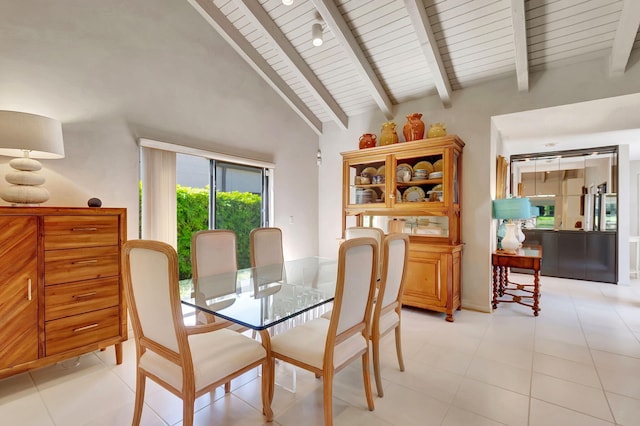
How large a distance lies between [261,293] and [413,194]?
2.42 meters

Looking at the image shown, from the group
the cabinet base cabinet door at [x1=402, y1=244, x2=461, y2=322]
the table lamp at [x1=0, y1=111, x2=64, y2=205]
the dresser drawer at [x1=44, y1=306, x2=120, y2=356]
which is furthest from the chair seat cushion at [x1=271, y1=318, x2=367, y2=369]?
the table lamp at [x1=0, y1=111, x2=64, y2=205]

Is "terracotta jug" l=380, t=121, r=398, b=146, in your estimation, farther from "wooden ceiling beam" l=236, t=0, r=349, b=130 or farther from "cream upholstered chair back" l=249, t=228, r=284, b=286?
"cream upholstered chair back" l=249, t=228, r=284, b=286

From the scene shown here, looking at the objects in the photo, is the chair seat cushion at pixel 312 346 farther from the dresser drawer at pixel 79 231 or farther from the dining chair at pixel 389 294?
the dresser drawer at pixel 79 231

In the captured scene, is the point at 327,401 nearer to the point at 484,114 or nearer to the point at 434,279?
the point at 434,279

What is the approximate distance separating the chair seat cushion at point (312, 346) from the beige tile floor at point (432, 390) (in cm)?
39

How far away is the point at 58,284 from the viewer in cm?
207

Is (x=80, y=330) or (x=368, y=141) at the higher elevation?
(x=368, y=141)

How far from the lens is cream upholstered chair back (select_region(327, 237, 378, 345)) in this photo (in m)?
1.49

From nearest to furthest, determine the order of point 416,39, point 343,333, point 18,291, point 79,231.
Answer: point 343,333, point 18,291, point 79,231, point 416,39

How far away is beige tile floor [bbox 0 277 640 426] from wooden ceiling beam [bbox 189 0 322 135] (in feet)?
10.9

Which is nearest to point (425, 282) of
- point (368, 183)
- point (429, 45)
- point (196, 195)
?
point (368, 183)

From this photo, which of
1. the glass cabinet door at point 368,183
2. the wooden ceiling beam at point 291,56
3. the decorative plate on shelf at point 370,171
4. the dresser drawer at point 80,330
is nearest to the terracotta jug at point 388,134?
the glass cabinet door at point 368,183

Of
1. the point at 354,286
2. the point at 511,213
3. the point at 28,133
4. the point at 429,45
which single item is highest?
the point at 429,45

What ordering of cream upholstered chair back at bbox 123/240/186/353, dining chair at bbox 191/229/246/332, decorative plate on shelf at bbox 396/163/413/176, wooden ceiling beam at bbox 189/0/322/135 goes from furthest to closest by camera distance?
decorative plate on shelf at bbox 396/163/413/176 < wooden ceiling beam at bbox 189/0/322/135 < dining chair at bbox 191/229/246/332 < cream upholstered chair back at bbox 123/240/186/353
